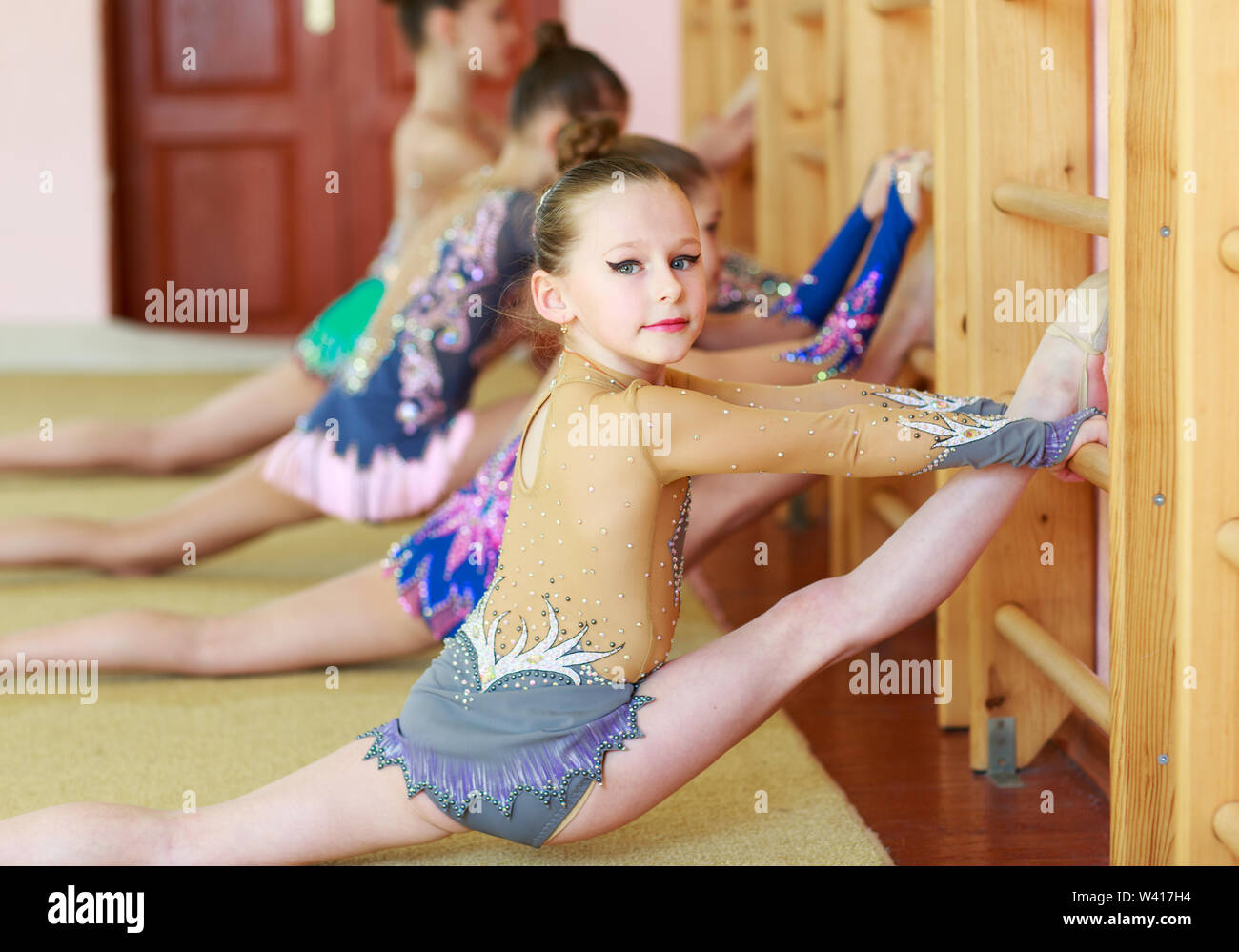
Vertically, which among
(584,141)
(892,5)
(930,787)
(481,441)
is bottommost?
(930,787)

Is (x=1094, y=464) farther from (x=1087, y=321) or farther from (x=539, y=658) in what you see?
(x=539, y=658)

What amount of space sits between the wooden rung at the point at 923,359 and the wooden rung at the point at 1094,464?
53 cm

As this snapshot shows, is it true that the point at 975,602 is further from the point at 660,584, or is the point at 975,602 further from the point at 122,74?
the point at 122,74

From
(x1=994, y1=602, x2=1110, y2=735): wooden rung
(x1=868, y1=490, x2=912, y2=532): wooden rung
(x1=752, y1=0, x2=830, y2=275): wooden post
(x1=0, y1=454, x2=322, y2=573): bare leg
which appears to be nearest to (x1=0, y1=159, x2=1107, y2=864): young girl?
(x1=994, y1=602, x2=1110, y2=735): wooden rung

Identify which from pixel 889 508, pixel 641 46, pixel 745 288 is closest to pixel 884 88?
pixel 745 288

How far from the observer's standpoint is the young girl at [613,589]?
4.13 ft

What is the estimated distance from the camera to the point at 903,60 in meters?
2.07

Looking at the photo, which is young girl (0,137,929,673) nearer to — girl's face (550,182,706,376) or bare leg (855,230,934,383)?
bare leg (855,230,934,383)

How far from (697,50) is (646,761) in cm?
319

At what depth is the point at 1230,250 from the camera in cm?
106

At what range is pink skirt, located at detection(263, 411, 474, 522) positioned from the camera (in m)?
2.19

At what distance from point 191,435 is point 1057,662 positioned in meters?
1.85

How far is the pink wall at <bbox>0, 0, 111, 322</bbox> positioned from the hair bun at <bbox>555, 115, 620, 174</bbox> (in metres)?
3.63
